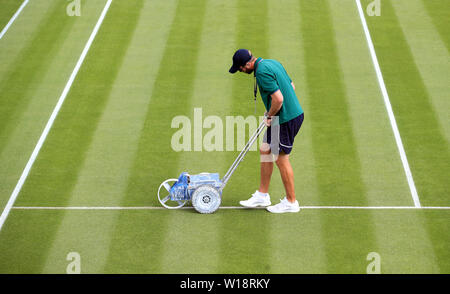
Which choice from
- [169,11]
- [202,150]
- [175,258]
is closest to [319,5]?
[169,11]

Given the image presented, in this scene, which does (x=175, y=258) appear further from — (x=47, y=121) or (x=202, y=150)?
(x=47, y=121)

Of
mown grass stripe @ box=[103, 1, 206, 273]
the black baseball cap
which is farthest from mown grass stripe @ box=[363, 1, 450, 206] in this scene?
mown grass stripe @ box=[103, 1, 206, 273]

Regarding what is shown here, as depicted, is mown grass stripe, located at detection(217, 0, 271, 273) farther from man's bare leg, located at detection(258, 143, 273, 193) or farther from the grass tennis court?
man's bare leg, located at detection(258, 143, 273, 193)

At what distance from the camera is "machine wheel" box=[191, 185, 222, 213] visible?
26.3 feet

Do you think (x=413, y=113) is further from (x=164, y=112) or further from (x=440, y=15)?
(x=440, y=15)

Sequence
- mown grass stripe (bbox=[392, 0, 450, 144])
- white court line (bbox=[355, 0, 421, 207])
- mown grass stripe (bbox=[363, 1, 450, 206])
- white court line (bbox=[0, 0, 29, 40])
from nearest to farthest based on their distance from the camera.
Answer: white court line (bbox=[355, 0, 421, 207])
mown grass stripe (bbox=[363, 1, 450, 206])
mown grass stripe (bbox=[392, 0, 450, 144])
white court line (bbox=[0, 0, 29, 40])

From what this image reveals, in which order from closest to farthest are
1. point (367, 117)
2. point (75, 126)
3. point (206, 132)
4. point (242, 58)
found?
point (242, 58) → point (206, 132) → point (75, 126) → point (367, 117)

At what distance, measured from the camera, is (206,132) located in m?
10.3

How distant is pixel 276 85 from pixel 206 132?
117 inches

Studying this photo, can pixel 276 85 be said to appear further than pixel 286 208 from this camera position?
No

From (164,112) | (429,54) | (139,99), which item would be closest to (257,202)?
(164,112)

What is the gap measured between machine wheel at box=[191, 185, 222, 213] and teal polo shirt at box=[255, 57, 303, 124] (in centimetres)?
122

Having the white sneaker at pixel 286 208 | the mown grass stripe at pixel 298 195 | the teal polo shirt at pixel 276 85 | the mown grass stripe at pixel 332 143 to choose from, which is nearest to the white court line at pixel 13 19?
the mown grass stripe at pixel 298 195
